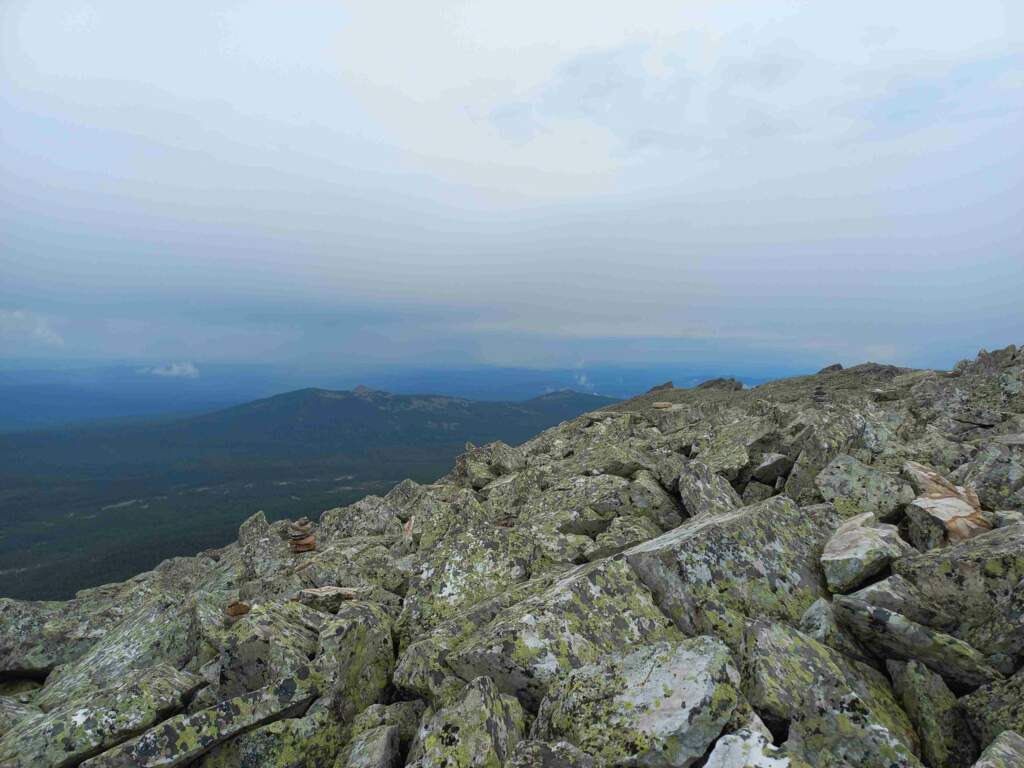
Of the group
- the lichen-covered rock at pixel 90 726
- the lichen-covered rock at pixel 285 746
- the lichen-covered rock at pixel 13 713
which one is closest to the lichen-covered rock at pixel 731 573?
the lichen-covered rock at pixel 285 746

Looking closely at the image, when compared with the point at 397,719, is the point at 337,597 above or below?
above

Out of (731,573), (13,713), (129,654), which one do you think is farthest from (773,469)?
(13,713)

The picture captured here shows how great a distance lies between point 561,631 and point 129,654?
1166cm

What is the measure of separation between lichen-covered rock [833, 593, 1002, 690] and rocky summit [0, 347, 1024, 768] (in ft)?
0.10

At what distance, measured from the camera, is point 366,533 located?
27.9m

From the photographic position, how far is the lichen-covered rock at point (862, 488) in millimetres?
14469

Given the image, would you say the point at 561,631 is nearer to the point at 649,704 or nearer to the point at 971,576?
the point at 649,704

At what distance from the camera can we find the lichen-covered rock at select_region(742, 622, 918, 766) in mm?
7547

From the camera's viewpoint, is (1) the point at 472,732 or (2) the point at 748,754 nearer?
(2) the point at 748,754

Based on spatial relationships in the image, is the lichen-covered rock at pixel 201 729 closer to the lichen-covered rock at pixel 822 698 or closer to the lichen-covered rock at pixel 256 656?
the lichen-covered rock at pixel 256 656

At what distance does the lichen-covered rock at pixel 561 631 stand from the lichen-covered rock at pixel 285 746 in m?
2.46

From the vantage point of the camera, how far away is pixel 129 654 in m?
14.1

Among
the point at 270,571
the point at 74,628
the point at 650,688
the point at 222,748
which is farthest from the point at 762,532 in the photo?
the point at 74,628

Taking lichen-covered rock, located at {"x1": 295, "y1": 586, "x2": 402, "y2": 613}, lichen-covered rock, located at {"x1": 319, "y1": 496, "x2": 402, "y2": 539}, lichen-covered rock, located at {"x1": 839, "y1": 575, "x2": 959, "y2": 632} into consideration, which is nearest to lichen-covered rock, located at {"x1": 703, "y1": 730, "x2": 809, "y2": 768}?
lichen-covered rock, located at {"x1": 839, "y1": 575, "x2": 959, "y2": 632}
